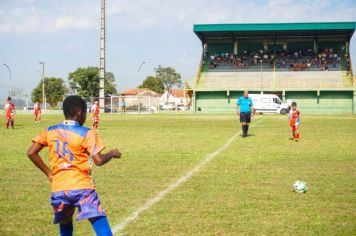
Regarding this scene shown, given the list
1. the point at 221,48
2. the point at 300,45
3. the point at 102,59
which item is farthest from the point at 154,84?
the point at 102,59

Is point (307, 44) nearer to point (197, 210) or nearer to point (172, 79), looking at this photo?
point (197, 210)

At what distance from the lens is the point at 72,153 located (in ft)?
13.4

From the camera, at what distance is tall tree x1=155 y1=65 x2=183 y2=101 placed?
463ft

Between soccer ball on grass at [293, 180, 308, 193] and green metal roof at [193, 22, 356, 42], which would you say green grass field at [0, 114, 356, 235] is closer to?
soccer ball on grass at [293, 180, 308, 193]

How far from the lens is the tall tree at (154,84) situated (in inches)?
5591

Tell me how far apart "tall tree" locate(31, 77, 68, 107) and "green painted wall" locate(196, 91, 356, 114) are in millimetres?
73639

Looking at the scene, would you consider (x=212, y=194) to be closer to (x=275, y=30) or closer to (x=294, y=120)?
(x=294, y=120)

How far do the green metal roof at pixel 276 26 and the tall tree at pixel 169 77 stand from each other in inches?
3156

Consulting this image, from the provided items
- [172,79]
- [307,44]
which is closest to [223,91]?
[307,44]

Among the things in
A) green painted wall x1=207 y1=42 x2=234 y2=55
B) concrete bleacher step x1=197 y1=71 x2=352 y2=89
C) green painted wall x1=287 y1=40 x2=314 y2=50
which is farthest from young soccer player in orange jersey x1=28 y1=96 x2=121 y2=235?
green painted wall x1=287 y1=40 x2=314 y2=50

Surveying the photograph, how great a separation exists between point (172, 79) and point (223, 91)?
8421cm

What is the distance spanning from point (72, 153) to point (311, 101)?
2195 inches

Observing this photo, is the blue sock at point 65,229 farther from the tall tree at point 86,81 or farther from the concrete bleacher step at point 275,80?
the tall tree at point 86,81

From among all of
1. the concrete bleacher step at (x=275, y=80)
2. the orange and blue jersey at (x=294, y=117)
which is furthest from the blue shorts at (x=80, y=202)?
the concrete bleacher step at (x=275, y=80)
